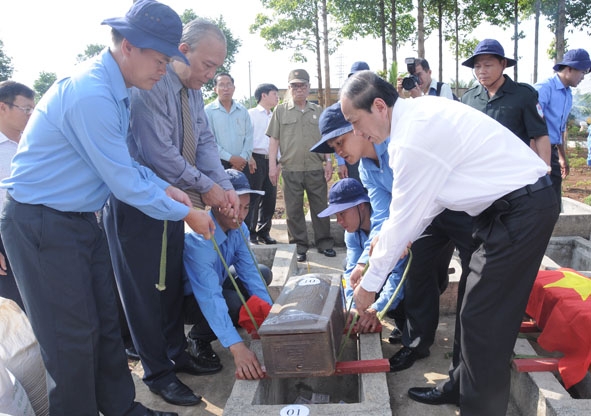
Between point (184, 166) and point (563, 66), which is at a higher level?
point (563, 66)

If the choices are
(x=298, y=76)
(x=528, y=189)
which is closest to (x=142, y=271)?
(x=528, y=189)

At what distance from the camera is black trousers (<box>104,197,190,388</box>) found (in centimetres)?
233

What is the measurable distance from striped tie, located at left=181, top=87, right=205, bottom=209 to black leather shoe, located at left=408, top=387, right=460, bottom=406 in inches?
61.8

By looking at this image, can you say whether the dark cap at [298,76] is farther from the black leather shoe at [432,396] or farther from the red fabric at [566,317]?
the black leather shoe at [432,396]

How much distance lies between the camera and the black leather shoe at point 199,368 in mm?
2822

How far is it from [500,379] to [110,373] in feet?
5.69

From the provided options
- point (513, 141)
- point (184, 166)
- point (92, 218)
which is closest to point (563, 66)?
point (513, 141)

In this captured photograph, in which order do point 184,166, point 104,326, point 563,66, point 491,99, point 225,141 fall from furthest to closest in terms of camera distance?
point 225,141, point 563,66, point 491,99, point 184,166, point 104,326

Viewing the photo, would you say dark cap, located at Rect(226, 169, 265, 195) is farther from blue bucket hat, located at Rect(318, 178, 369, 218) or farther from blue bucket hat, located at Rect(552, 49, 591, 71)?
blue bucket hat, located at Rect(552, 49, 591, 71)

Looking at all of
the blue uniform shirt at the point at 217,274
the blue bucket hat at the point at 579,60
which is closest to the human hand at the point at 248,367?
the blue uniform shirt at the point at 217,274

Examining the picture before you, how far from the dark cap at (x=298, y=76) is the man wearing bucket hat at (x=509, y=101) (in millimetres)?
1970

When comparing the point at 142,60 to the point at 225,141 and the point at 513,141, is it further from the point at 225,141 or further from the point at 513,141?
the point at 225,141

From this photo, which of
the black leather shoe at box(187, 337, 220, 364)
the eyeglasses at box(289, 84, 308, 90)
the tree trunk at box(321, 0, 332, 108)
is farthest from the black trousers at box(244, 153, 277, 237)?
the tree trunk at box(321, 0, 332, 108)

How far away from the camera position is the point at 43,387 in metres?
2.21
